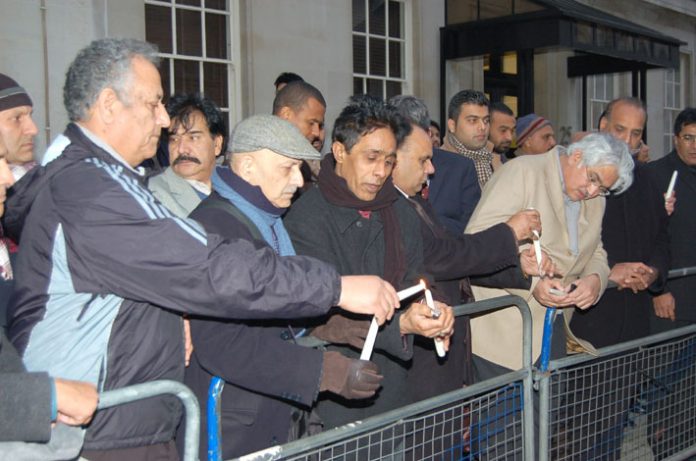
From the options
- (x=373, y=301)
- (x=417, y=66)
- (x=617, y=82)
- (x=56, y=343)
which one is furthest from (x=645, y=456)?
(x=617, y=82)

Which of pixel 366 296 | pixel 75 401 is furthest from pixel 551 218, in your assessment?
pixel 75 401

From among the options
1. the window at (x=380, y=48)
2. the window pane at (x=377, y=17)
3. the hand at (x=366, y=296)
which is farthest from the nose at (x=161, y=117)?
the window pane at (x=377, y=17)

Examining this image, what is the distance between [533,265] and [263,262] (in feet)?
6.97

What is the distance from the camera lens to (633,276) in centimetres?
476

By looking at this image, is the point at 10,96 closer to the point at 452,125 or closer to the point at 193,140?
the point at 193,140

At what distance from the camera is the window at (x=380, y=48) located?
1057 centimetres

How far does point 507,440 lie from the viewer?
3.67 m

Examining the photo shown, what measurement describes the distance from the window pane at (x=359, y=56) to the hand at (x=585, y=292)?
268 inches

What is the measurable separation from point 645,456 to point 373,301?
3.07 metres

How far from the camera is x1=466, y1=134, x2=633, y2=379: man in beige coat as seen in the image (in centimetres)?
420

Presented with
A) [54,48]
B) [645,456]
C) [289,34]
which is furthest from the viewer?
[289,34]

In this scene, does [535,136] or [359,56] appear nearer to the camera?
[535,136]

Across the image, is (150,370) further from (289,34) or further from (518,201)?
(289,34)

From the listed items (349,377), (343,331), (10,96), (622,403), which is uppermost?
(10,96)
